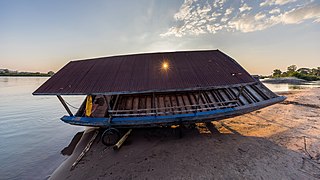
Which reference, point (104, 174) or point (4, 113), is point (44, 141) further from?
point (4, 113)

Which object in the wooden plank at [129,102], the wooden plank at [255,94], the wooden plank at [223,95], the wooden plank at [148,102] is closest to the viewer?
the wooden plank at [148,102]

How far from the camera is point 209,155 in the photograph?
250 inches

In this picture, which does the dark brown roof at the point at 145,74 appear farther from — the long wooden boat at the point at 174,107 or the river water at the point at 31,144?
the river water at the point at 31,144

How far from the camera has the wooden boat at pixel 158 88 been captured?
24.7 ft

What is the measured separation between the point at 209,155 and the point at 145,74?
4.51 metres

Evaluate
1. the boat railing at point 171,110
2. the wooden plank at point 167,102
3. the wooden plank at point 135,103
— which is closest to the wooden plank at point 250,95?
the boat railing at point 171,110

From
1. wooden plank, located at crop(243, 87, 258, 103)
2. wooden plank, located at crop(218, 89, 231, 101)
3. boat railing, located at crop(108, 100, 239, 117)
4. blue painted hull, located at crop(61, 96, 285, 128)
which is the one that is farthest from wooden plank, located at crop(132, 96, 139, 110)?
wooden plank, located at crop(243, 87, 258, 103)

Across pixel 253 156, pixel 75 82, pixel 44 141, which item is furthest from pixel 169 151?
pixel 44 141

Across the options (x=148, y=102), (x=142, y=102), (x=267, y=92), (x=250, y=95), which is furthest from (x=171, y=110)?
(x=267, y=92)

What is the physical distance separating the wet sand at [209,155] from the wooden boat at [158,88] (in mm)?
1060

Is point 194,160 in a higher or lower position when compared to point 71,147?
higher

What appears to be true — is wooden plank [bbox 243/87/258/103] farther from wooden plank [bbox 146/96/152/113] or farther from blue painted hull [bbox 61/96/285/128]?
wooden plank [bbox 146/96/152/113]

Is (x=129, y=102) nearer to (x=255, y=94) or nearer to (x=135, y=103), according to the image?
(x=135, y=103)

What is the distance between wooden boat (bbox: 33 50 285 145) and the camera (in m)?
7.54
